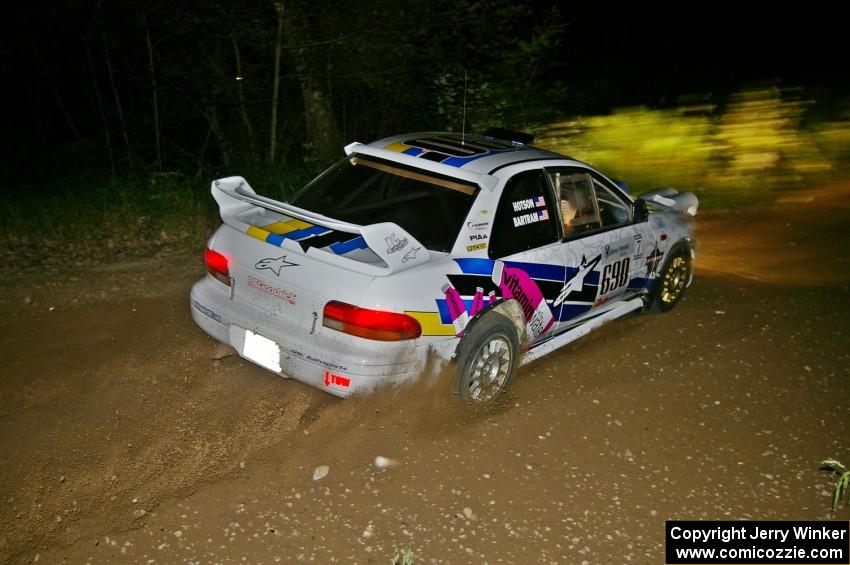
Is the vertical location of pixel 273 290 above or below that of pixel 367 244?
below

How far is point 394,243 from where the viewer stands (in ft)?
13.3

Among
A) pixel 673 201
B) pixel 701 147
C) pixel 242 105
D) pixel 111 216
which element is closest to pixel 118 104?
pixel 242 105

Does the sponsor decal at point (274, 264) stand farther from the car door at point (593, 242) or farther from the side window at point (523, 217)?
the car door at point (593, 242)

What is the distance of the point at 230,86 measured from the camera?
10.4m

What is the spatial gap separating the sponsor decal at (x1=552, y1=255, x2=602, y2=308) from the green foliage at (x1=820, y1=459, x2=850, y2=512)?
1.78 m

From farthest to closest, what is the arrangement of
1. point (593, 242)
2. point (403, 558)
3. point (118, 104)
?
1. point (118, 104)
2. point (593, 242)
3. point (403, 558)

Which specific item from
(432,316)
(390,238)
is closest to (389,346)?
(432,316)

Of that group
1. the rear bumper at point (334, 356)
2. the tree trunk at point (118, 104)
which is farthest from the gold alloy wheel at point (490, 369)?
the tree trunk at point (118, 104)

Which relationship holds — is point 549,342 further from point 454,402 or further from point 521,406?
point 454,402

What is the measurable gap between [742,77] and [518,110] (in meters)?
13.1

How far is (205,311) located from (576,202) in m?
2.56

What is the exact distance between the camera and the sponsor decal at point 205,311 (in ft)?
14.9

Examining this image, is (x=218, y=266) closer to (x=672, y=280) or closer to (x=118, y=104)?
(x=672, y=280)

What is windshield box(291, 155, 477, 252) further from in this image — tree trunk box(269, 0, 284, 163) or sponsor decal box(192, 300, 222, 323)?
tree trunk box(269, 0, 284, 163)
